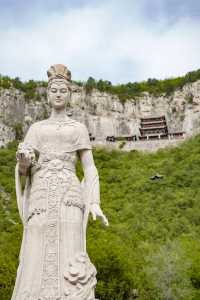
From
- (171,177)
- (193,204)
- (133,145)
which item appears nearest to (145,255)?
(193,204)

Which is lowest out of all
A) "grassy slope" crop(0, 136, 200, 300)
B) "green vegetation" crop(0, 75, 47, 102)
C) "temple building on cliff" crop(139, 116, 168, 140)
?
"grassy slope" crop(0, 136, 200, 300)

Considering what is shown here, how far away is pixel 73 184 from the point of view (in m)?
5.86

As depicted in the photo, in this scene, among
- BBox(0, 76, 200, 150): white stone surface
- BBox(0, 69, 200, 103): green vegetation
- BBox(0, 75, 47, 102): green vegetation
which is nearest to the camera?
BBox(0, 76, 200, 150): white stone surface

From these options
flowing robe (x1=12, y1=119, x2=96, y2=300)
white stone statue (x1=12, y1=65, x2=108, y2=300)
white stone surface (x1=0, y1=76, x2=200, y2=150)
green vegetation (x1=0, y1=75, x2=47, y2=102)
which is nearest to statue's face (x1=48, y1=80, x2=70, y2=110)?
white stone statue (x1=12, y1=65, x2=108, y2=300)

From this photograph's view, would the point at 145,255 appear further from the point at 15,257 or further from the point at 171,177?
the point at 171,177

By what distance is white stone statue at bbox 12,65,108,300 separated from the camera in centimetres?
521

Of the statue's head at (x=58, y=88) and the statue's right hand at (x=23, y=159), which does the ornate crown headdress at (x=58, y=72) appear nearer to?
the statue's head at (x=58, y=88)

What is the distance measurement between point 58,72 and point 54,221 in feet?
6.82

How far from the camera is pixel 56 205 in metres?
5.62

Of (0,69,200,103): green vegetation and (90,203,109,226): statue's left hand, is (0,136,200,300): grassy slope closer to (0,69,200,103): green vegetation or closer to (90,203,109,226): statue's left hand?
(90,203,109,226): statue's left hand

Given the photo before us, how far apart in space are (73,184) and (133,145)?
58921mm

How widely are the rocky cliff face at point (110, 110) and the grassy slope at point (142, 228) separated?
14971 millimetres

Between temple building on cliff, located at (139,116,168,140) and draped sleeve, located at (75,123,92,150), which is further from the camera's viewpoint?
temple building on cliff, located at (139,116,168,140)

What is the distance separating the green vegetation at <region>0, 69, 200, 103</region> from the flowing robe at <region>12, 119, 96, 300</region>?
75082 mm
